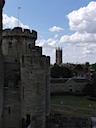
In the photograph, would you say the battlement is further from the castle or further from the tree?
the tree

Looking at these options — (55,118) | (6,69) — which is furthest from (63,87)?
(6,69)

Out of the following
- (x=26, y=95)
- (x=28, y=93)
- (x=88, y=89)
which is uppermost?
(x=28, y=93)

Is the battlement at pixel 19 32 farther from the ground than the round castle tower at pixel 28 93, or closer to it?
farther from the ground

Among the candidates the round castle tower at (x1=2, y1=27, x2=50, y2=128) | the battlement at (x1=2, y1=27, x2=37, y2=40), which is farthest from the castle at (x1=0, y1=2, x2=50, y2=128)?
the battlement at (x1=2, y1=27, x2=37, y2=40)

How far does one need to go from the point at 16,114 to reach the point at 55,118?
A: 23.9 ft

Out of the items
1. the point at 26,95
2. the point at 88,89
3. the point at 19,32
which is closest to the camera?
the point at 26,95

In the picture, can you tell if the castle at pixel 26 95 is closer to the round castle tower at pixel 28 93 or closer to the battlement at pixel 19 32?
the round castle tower at pixel 28 93

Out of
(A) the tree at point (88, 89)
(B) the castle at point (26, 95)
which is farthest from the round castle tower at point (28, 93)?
(A) the tree at point (88, 89)

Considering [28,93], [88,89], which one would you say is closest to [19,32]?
[28,93]

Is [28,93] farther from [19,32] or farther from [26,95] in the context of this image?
[19,32]

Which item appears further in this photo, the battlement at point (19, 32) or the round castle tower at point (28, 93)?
the battlement at point (19, 32)

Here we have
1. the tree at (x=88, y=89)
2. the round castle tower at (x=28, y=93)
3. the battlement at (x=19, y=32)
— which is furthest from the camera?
the tree at (x=88, y=89)

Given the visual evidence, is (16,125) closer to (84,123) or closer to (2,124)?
(2,124)

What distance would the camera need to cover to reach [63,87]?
80.0m
